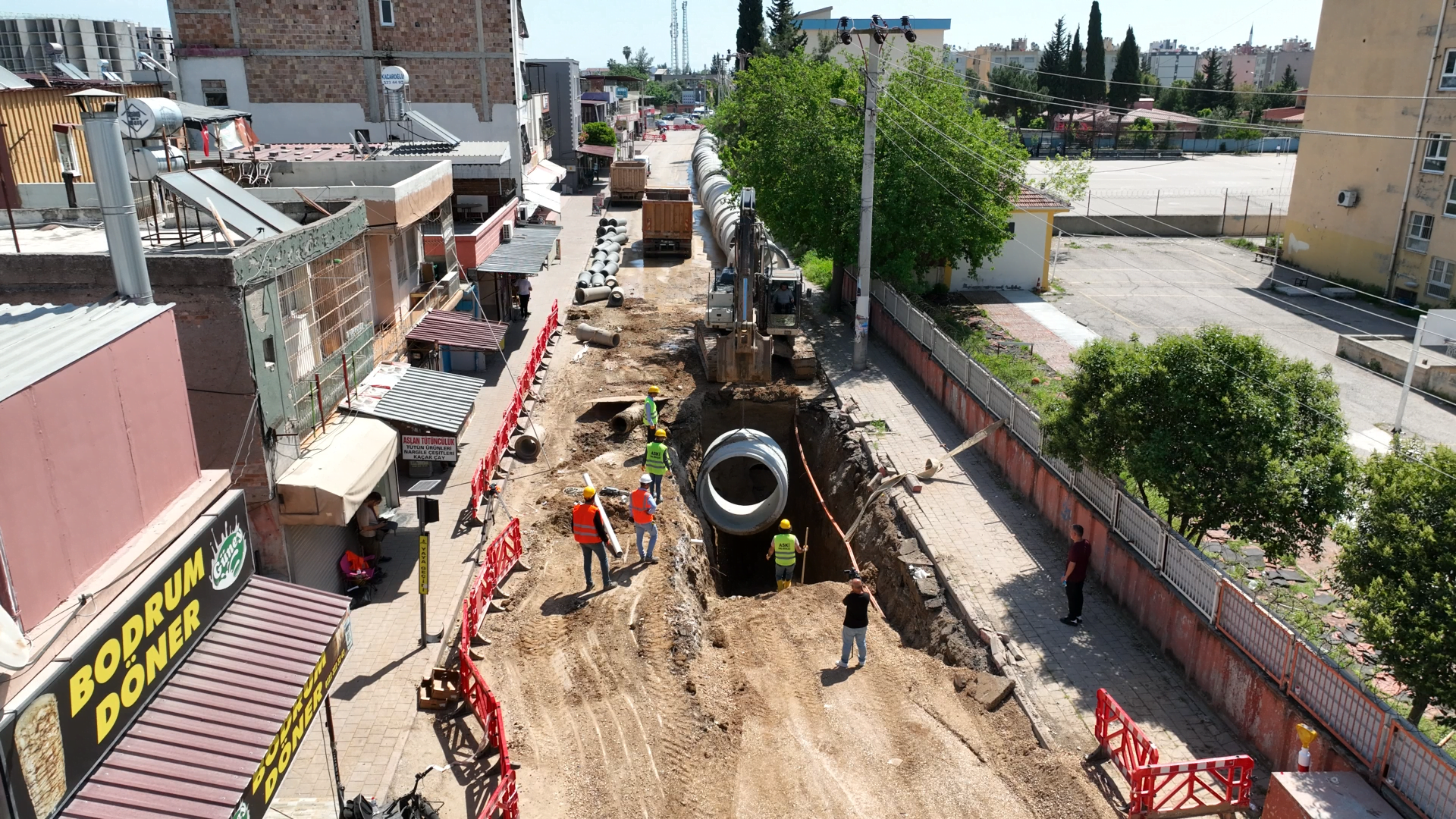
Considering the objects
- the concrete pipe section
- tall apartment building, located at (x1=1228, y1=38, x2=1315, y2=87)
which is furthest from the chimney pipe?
tall apartment building, located at (x1=1228, y1=38, x2=1315, y2=87)

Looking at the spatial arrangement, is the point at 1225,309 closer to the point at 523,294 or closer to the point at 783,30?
the point at 523,294

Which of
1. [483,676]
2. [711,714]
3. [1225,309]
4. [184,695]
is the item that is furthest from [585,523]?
[1225,309]

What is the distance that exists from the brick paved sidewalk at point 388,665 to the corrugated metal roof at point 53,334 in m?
4.95

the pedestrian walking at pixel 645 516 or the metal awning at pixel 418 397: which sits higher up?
the metal awning at pixel 418 397

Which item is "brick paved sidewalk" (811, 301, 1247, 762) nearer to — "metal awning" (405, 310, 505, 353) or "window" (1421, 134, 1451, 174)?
"metal awning" (405, 310, 505, 353)

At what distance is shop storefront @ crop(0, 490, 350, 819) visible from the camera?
6.54 meters

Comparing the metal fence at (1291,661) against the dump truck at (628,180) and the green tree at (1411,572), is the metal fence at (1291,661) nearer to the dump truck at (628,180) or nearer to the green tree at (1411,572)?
the green tree at (1411,572)

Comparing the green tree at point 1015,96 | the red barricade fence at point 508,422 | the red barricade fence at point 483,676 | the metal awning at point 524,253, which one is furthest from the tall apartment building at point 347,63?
the green tree at point 1015,96

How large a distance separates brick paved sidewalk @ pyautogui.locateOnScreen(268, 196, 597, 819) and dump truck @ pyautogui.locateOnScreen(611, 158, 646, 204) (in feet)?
115

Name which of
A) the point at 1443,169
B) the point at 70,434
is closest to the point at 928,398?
the point at 70,434

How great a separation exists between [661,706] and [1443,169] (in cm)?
3331

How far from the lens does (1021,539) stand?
645 inches

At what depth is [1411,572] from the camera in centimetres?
929

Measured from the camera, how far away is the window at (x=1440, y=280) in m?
32.1
